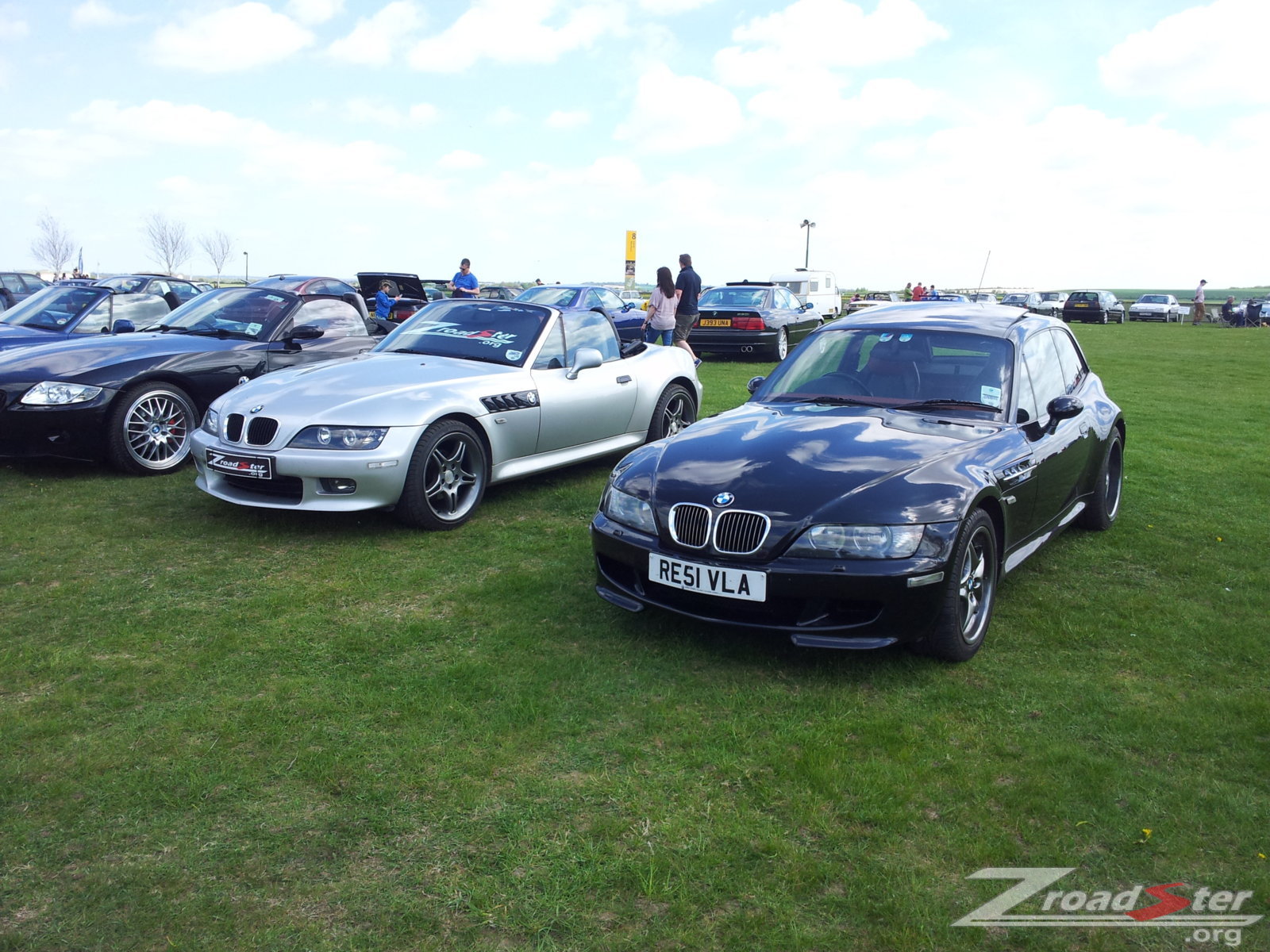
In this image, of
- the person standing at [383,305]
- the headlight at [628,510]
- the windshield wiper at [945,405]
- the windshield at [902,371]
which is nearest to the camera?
the headlight at [628,510]

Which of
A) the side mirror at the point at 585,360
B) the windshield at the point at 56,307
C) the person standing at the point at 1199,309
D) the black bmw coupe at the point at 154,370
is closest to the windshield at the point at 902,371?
the side mirror at the point at 585,360

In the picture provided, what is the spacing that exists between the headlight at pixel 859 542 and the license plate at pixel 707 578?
0.19 m

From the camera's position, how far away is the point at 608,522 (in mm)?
4281

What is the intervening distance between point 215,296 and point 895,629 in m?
7.12

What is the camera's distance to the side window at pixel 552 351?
266 inches

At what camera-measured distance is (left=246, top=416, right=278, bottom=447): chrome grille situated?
557cm

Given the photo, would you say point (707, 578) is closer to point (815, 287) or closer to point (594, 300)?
point (594, 300)

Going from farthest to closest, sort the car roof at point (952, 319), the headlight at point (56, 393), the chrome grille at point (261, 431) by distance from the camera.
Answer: the headlight at point (56, 393) → the chrome grille at point (261, 431) → the car roof at point (952, 319)

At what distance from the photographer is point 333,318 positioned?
27.5 feet

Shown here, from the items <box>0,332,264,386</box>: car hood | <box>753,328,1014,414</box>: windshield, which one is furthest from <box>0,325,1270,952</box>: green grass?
<box>0,332,264,386</box>: car hood

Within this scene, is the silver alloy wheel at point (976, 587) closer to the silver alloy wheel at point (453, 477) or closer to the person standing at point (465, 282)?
the silver alloy wheel at point (453, 477)

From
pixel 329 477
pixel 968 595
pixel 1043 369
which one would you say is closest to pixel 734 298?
pixel 1043 369

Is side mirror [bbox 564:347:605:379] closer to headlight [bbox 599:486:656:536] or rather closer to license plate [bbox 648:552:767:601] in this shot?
headlight [bbox 599:486:656:536]

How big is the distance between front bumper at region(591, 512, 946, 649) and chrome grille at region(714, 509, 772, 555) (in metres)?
0.06
